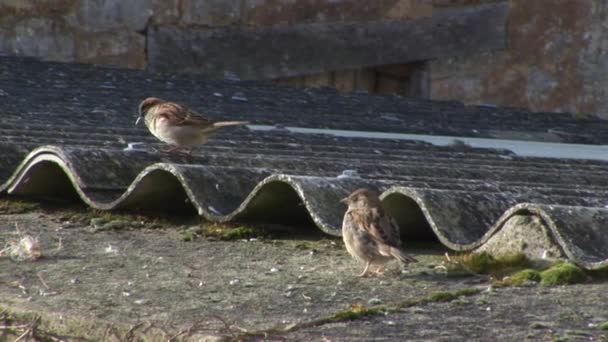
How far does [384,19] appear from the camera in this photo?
42.5 feet

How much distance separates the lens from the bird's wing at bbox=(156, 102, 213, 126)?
653 centimetres

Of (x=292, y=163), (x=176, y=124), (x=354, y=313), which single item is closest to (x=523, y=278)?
(x=354, y=313)

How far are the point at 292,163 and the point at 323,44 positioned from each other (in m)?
6.97

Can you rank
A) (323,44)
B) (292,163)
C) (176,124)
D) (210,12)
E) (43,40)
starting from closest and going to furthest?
(292,163) → (176,124) → (43,40) → (210,12) → (323,44)

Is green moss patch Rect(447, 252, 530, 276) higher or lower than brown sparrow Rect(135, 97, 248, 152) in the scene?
lower

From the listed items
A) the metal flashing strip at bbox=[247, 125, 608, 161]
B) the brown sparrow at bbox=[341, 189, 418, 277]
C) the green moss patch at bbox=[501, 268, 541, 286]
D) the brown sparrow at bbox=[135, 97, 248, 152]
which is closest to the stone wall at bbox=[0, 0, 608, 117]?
the metal flashing strip at bbox=[247, 125, 608, 161]

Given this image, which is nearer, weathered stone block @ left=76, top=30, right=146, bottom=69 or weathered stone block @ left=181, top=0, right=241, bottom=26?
weathered stone block @ left=76, top=30, right=146, bottom=69

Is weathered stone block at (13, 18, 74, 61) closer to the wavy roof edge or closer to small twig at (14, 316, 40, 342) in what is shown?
the wavy roof edge

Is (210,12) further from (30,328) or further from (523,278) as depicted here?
(30,328)

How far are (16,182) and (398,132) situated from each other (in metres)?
3.26

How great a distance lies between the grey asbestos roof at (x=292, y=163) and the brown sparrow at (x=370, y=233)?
12cm

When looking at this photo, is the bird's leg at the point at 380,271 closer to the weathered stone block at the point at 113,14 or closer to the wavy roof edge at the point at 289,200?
the wavy roof edge at the point at 289,200

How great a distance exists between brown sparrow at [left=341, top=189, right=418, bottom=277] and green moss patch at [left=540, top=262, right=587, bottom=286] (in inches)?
17.9

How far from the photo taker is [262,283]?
396cm
